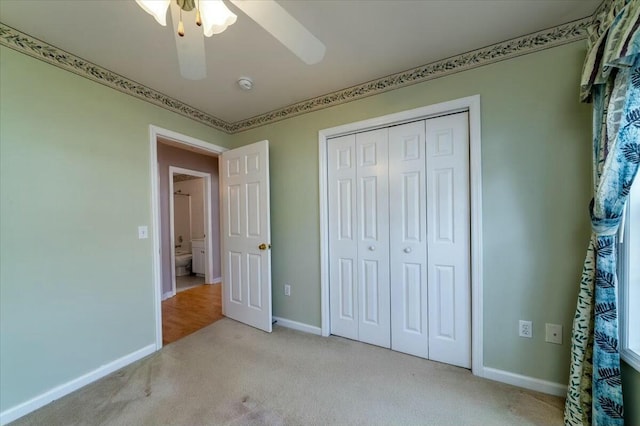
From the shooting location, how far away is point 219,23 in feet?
3.50

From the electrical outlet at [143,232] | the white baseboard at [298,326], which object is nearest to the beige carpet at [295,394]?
the white baseboard at [298,326]

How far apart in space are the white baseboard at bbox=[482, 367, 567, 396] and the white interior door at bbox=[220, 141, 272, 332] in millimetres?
1913

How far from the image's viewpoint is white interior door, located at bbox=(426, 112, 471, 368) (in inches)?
75.7

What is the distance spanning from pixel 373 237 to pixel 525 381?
1.41 metres

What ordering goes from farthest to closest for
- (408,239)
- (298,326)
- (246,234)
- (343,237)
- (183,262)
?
(183,262) → (246,234) → (298,326) → (343,237) → (408,239)

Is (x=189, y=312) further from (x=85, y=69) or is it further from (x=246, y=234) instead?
(x=85, y=69)

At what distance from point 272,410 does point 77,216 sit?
1.90m

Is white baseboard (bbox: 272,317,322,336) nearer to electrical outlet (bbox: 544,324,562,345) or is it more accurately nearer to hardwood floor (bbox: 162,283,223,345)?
hardwood floor (bbox: 162,283,223,345)

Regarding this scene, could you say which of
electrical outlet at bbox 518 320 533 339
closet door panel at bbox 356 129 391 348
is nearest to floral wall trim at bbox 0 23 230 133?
closet door panel at bbox 356 129 391 348

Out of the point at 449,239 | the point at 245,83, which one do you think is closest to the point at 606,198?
the point at 449,239

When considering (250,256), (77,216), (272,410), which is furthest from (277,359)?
(77,216)

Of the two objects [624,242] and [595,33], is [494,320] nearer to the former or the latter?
[624,242]

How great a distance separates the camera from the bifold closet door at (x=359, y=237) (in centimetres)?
225

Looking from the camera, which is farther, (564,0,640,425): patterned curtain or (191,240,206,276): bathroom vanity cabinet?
(191,240,206,276): bathroom vanity cabinet
